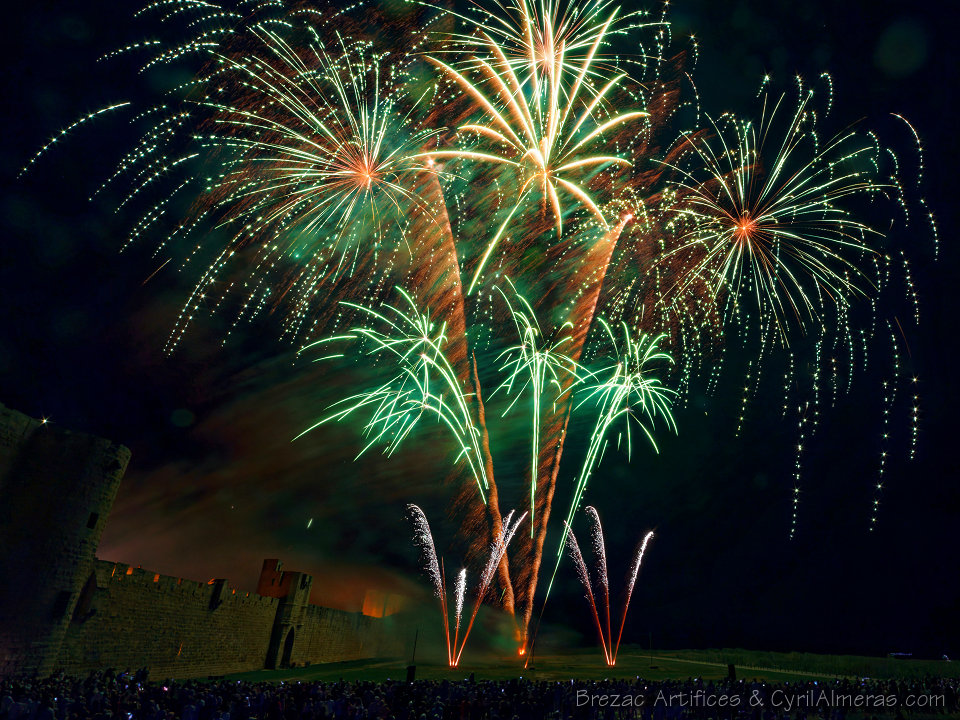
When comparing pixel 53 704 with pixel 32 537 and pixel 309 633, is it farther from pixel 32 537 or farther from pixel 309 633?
pixel 309 633

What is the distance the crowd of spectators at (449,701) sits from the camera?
13.9 meters

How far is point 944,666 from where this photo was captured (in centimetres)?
3353

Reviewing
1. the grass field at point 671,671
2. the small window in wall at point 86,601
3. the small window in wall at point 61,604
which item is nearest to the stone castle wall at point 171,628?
the small window in wall at point 86,601

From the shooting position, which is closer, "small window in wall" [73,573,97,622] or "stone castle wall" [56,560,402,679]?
"small window in wall" [73,573,97,622]

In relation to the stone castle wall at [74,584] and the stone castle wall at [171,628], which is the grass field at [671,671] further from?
the stone castle wall at [74,584]

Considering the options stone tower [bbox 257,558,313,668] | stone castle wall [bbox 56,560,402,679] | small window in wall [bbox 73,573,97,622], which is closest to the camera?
small window in wall [bbox 73,573,97,622]

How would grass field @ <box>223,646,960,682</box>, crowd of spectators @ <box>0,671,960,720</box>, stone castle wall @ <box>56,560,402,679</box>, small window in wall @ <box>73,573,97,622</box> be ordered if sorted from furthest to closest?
grass field @ <box>223,646,960,682</box> → stone castle wall @ <box>56,560,402,679</box> → small window in wall @ <box>73,573,97,622</box> → crowd of spectators @ <box>0,671,960,720</box>

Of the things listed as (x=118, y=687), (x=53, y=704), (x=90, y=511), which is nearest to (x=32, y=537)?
(x=90, y=511)

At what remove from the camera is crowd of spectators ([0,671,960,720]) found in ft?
45.5

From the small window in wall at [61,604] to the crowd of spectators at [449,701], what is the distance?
1.66m

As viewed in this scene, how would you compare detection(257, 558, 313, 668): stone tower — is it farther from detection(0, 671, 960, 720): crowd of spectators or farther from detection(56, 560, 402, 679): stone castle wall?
detection(0, 671, 960, 720): crowd of spectators

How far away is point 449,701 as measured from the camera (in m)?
17.5

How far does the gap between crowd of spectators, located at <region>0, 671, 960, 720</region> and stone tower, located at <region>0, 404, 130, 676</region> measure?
125cm

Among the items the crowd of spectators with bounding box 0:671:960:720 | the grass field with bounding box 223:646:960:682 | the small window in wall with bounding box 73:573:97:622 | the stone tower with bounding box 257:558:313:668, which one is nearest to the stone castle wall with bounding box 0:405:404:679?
the small window in wall with bounding box 73:573:97:622
